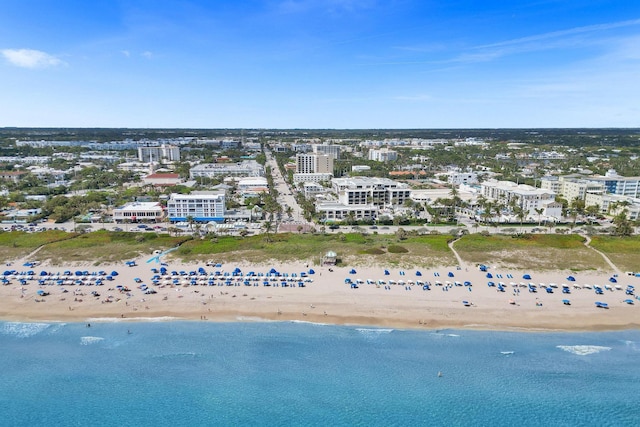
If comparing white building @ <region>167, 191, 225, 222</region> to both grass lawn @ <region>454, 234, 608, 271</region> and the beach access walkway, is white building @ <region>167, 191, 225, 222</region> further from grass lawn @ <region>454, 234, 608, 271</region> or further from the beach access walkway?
the beach access walkway

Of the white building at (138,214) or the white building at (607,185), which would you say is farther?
the white building at (607,185)

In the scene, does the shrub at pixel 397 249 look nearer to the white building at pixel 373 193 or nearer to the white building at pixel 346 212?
the white building at pixel 346 212

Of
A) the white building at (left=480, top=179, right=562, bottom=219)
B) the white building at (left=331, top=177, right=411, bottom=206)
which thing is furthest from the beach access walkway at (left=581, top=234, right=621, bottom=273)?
the white building at (left=331, top=177, right=411, bottom=206)

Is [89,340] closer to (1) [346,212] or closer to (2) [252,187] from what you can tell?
(1) [346,212]

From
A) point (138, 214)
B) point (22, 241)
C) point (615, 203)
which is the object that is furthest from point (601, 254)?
point (22, 241)

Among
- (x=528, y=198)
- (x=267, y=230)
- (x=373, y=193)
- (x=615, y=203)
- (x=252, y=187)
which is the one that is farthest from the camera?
(x=252, y=187)

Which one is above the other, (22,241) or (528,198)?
(528,198)

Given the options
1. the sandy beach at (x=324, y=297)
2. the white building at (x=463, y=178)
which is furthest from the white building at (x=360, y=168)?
the sandy beach at (x=324, y=297)
